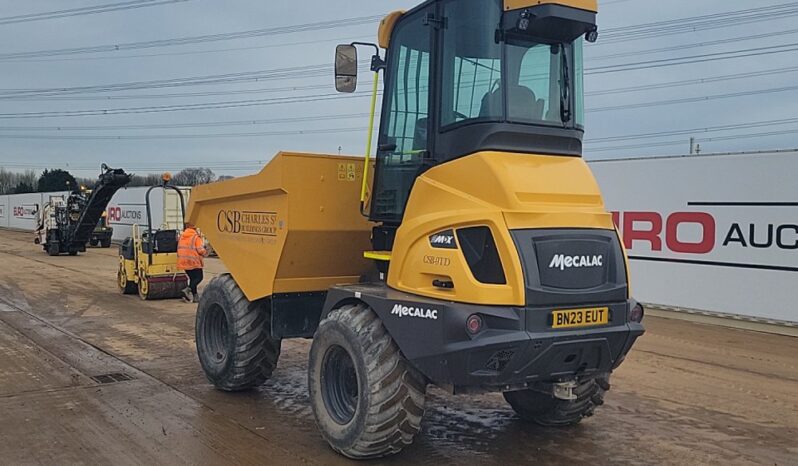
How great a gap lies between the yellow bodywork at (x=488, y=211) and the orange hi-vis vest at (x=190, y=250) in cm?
857

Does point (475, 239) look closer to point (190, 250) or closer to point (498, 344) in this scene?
point (498, 344)

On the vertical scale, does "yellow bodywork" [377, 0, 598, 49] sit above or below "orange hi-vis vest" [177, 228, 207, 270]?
above

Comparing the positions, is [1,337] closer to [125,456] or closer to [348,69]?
[125,456]

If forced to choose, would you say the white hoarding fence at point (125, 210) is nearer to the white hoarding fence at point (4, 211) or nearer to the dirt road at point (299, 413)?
the white hoarding fence at point (4, 211)

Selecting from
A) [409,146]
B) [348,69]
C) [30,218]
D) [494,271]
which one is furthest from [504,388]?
[30,218]

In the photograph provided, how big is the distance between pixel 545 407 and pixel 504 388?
128 centimetres

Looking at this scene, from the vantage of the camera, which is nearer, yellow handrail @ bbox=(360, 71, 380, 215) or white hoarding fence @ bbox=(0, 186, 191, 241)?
yellow handrail @ bbox=(360, 71, 380, 215)

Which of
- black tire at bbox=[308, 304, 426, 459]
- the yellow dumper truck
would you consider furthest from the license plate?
black tire at bbox=[308, 304, 426, 459]

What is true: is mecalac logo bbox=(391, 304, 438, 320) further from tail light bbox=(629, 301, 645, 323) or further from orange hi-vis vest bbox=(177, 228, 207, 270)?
orange hi-vis vest bbox=(177, 228, 207, 270)

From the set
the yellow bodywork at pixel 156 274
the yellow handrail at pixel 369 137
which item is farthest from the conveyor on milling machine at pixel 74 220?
the yellow handrail at pixel 369 137

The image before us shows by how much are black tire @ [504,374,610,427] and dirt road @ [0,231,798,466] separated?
0.33 feet

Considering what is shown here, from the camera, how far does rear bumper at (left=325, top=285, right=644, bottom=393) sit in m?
4.16

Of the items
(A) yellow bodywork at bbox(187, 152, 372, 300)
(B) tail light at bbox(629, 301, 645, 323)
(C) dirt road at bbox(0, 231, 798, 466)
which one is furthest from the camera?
(A) yellow bodywork at bbox(187, 152, 372, 300)

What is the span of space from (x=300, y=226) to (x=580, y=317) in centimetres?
242
